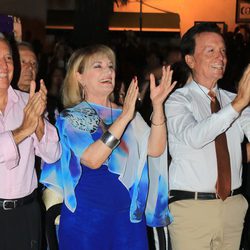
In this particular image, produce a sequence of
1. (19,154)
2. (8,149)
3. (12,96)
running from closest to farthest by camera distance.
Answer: (8,149) < (19,154) < (12,96)

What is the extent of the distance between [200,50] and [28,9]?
25.9ft

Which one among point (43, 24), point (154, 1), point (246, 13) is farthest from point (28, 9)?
point (246, 13)

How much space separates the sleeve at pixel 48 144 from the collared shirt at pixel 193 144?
1.82ft

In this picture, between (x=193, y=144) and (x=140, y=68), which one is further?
(x=140, y=68)

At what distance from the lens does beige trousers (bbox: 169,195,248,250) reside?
2.65 metres

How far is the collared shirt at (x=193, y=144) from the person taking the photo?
A: 2.60 metres

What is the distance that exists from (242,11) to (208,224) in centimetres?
1106

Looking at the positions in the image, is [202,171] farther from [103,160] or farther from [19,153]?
[19,153]

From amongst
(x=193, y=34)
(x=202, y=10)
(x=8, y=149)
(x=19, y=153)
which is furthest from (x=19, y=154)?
(x=202, y=10)

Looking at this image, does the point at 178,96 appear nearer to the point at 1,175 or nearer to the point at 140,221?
the point at 140,221

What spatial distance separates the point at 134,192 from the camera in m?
2.59

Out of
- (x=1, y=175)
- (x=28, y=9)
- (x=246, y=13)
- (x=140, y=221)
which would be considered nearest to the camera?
(x=1, y=175)

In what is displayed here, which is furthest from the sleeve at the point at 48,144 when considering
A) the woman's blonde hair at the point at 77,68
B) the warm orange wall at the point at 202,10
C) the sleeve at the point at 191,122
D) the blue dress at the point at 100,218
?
the warm orange wall at the point at 202,10

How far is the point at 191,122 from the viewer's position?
2.56 m
